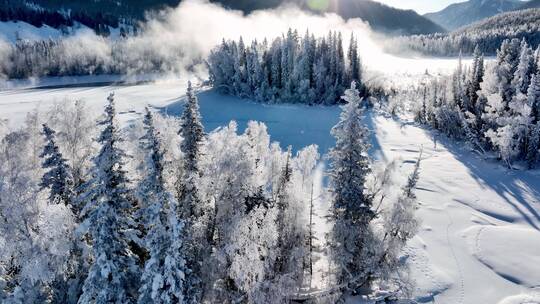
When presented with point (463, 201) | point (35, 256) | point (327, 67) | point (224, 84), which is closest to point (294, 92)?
point (327, 67)

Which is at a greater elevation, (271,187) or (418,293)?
(271,187)

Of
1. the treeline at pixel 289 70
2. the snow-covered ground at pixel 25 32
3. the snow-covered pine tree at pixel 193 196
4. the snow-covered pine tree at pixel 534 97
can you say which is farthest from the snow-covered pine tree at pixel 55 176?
the snow-covered ground at pixel 25 32

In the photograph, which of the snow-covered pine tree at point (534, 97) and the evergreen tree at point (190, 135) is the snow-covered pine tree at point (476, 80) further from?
the evergreen tree at point (190, 135)

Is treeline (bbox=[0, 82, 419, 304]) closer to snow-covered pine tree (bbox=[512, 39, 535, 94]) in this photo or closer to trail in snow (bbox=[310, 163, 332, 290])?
trail in snow (bbox=[310, 163, 332, 290])

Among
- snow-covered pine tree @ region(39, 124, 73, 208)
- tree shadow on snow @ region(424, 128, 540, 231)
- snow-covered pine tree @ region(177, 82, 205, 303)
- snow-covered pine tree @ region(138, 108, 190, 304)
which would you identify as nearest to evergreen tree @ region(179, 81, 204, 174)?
snow-covered pine tree @ region(177, 82, 205, 303)

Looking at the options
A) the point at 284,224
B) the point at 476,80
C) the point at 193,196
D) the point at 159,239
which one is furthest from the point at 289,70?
the point at 159,239

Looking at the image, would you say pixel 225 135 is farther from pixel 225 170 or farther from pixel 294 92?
pixel 294 92
